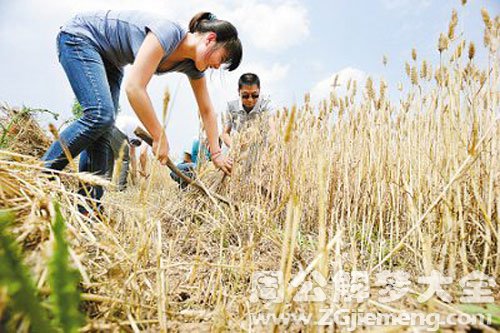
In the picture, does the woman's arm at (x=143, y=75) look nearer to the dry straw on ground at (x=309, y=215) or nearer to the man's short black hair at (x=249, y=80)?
the dry straw on ground at (x=309, y=215)

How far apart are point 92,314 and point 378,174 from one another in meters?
1.10

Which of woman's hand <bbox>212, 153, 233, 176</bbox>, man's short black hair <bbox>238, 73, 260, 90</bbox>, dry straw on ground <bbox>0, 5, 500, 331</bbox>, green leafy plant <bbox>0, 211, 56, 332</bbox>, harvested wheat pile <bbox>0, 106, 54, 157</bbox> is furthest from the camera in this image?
man's short black hair <bbox>238, 73, 260, 90</bbox>

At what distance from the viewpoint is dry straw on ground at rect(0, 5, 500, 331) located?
1.73ft

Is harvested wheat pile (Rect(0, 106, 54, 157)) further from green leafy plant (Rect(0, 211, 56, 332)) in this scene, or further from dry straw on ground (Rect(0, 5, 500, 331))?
green leafy plant (Rect(0, 211, 56, 332))

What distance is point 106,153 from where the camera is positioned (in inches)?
63.5

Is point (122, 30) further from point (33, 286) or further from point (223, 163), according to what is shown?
point (33, 286)

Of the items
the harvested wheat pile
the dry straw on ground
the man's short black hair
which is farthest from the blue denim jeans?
the man's short black hair

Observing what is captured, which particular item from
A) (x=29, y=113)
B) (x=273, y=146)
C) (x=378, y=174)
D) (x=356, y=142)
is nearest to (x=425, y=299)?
(x=378, y=174)

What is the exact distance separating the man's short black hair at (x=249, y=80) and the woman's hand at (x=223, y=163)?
104cm

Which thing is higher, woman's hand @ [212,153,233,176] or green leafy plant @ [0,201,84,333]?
woman's hand @ [212,153,233,176]

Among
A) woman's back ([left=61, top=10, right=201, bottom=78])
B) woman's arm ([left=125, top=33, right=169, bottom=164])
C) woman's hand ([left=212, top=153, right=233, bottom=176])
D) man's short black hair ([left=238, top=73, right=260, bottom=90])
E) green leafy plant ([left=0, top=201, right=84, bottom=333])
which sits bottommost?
green leafy plant ([left=0, top=201, right=84, bottom=333])

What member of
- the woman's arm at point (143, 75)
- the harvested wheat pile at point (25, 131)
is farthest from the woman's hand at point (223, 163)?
the harvested wheat pile at point (25, 131)

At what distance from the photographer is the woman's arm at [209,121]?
5.79ft

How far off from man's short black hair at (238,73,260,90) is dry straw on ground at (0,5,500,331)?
33.1 inches
